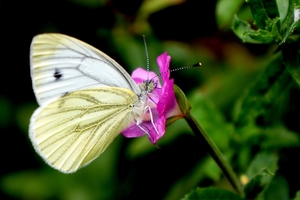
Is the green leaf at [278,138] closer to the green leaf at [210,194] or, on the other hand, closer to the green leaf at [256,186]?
the green leaf at [256,186]

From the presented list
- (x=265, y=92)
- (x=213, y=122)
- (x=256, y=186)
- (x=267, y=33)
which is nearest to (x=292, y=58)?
(x=267, y=33)

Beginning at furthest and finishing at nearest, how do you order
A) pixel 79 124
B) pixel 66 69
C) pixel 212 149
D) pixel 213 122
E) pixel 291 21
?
1. pixel 213 122
2. pixel 79 124
3. pixel 66 69
4. pixel 212 149
5. pixel 291 21

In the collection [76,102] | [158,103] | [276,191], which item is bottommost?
[276,191]

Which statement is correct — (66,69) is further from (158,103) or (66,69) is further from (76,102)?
(158,103)

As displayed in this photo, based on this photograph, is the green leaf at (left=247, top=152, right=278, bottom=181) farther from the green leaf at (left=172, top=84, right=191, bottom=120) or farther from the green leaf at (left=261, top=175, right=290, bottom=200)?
the green leaf at (left=172, top=84, right=191, bottom=120)

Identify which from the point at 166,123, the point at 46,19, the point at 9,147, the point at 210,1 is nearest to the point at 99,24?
the point at 46,19

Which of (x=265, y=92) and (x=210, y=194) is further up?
(x=265, y=92)

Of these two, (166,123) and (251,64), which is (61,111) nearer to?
(166,123)

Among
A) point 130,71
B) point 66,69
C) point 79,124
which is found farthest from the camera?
point 130,71
